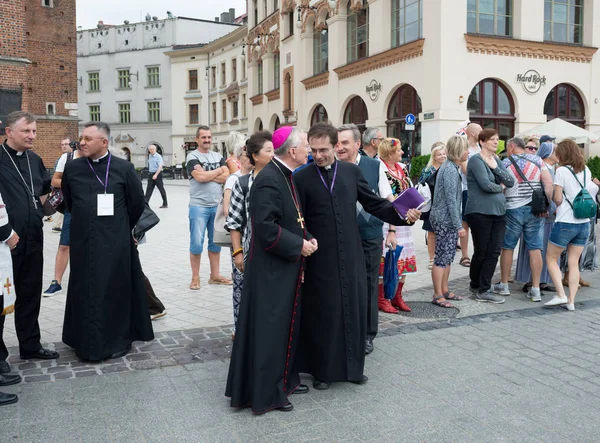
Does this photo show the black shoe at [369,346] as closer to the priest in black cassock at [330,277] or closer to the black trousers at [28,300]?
the priest in black cassock at [330,277]

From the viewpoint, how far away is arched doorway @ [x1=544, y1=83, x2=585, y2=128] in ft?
76.0

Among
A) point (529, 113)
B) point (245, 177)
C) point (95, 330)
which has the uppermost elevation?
point (529, 113)

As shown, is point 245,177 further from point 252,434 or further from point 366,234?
point 252,434

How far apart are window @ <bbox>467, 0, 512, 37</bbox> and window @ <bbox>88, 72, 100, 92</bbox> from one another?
47.8 m

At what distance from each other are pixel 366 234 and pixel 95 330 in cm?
230

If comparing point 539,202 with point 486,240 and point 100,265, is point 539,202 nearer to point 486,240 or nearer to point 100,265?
point 486,240

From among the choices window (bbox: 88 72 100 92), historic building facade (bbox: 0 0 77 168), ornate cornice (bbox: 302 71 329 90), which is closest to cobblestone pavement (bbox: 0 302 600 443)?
historic building facade (bbox: 0 0 77 168)

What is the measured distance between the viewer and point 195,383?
15.0 feet

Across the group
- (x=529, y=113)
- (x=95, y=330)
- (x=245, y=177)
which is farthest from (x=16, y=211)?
(x=529, y=113)

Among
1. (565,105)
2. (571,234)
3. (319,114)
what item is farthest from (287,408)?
(319,114)

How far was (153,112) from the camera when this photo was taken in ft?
194

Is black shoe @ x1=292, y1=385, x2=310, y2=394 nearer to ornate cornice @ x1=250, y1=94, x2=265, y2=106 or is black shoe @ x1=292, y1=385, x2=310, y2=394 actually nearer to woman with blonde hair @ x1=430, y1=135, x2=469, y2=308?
woman with blonde hair @ x1=430, y1=135, x2=469, y2=308

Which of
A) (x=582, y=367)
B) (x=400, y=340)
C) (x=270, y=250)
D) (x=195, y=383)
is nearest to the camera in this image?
(x=270, y=250)

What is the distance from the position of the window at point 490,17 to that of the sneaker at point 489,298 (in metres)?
16.3
